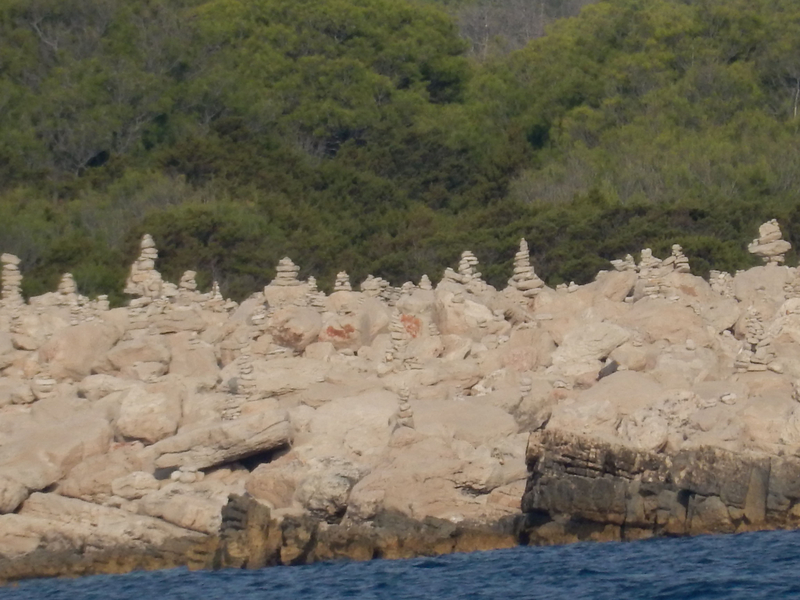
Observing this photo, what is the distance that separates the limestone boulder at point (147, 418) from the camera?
23188mm

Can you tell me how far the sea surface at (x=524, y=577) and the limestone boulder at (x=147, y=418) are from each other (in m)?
2.73

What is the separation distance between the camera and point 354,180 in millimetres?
50906

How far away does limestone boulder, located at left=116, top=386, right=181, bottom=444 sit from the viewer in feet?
76.1

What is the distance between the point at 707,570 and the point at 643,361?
5.80 meters

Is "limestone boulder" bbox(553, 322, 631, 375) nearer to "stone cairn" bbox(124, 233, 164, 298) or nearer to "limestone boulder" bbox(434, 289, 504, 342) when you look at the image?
"limestone boulder" bbox(434, 289, 504, 342)

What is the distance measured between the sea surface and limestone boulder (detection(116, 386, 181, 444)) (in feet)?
8.96

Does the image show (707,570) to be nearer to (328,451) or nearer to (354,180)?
(328,451)

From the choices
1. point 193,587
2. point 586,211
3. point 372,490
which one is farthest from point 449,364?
point 586,211

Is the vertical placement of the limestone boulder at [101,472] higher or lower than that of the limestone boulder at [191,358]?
lower

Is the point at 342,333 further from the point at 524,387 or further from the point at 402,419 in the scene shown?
the point at 402,419

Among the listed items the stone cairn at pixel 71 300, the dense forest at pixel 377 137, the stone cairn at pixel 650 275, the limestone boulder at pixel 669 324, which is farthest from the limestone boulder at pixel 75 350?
→ the dense forest at pixel 377 137

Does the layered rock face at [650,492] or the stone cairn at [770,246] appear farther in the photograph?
the stone cairn at [770,246]

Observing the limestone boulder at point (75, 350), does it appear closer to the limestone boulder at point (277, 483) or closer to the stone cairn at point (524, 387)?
the limestone boulder at point (277, 483)

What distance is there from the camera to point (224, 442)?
2233 cm
